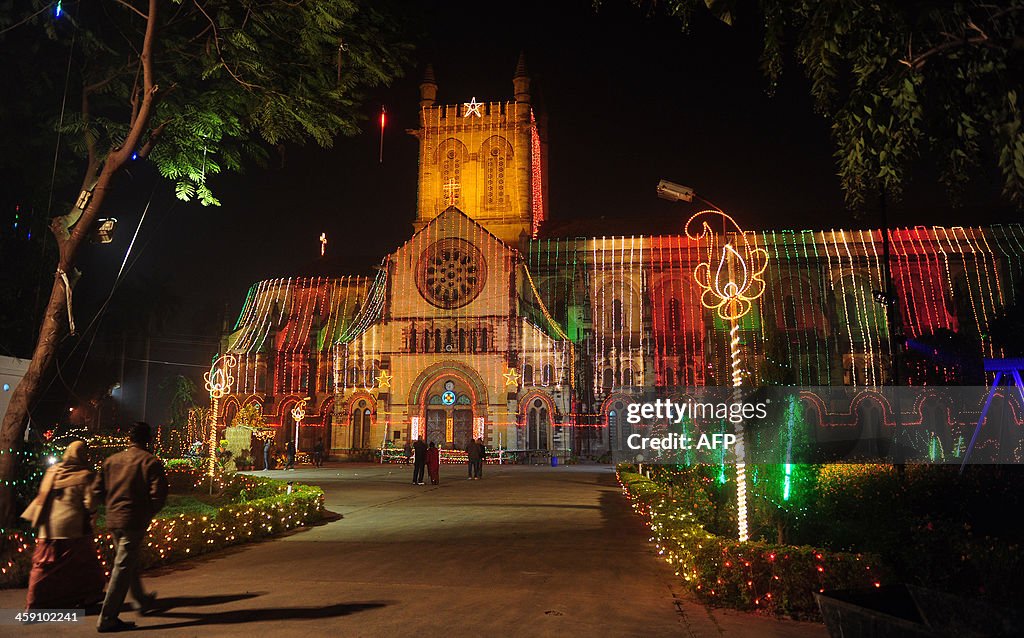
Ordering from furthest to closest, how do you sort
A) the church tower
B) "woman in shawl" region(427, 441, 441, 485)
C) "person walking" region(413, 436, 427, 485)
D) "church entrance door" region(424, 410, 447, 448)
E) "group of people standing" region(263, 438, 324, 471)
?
the church tower → "church entrance door" region(424, 410, 447, 448) → "group of people standing" region(263, 438, 324, 471) → "woman in shawl" region(427, 441, 441, 485) → "person walking" region(413, 436, 427, 485)

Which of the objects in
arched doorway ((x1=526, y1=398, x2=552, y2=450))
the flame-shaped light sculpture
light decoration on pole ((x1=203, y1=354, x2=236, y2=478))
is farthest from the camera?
arched doorway ((x1=526, y1=398, x2=552, y2=450))

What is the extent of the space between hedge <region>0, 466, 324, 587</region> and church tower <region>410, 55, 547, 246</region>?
39.5 metres

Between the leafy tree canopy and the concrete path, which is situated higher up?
the leafy tree canopy

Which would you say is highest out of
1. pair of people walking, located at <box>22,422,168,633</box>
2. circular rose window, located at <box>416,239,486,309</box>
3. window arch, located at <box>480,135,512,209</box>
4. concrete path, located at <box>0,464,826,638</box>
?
window arch, located at <box>480,135,512,209</box>

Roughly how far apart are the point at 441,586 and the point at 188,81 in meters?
9.69

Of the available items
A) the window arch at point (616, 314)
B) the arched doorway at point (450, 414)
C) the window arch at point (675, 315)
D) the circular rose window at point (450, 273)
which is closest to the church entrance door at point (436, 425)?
the arched doorway at point (450, 414)

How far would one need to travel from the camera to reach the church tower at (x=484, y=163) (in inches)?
2160

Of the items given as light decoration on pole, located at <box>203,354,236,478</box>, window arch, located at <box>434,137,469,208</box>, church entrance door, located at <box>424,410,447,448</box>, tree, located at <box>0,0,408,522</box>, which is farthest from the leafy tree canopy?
window arch, located at <box>434,137,469,208</box>

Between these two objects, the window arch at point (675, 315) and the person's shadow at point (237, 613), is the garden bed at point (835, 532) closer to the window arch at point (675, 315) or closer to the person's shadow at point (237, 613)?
the person's shadow at point (237, 613)

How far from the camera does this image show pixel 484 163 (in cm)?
5597

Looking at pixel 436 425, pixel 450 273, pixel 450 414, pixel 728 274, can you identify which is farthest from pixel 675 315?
pixel 728 274

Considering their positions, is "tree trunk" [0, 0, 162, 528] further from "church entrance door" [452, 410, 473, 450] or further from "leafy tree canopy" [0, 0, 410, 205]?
"church entrance door" [452, 410, 473, 450]

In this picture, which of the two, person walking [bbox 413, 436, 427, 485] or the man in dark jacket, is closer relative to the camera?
the man in dark jacket

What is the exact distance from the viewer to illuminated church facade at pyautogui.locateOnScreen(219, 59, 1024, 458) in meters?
44.3
